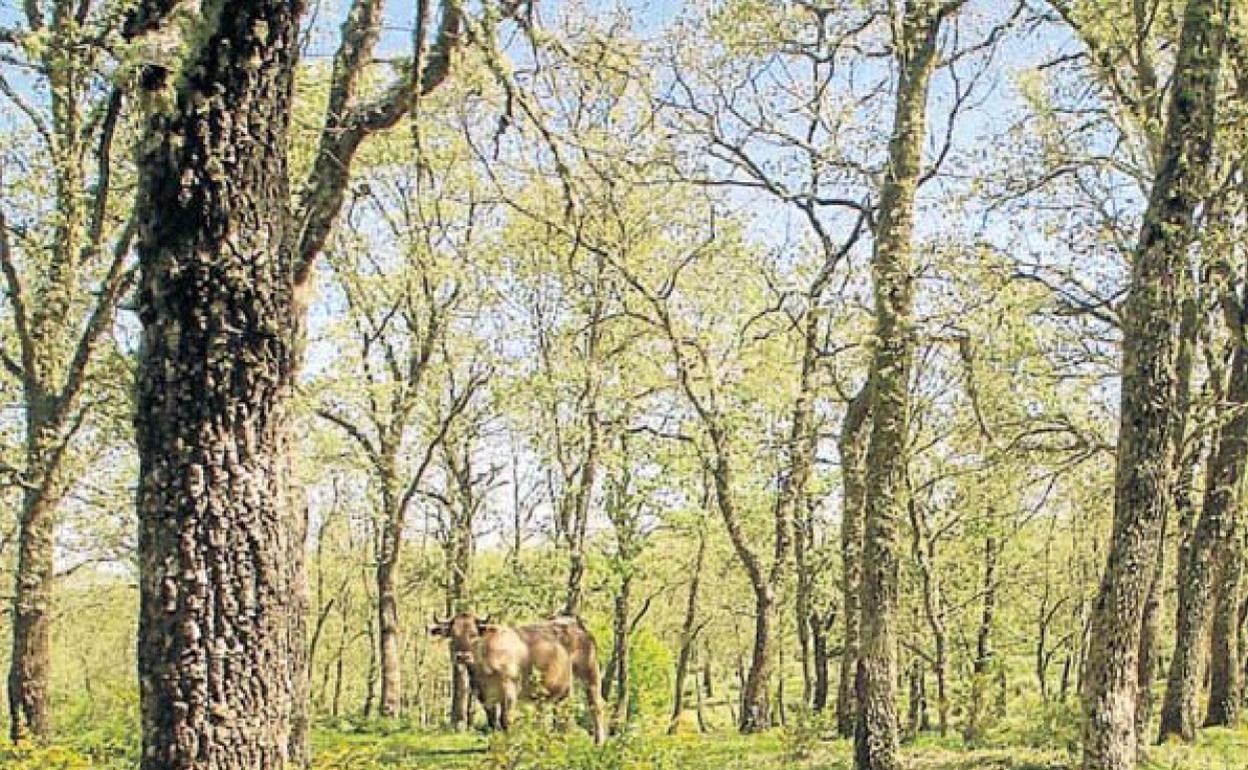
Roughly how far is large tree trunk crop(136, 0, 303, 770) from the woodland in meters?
0.02

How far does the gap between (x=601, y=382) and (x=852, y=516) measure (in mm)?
11157

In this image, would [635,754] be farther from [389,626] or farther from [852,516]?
[389,626]

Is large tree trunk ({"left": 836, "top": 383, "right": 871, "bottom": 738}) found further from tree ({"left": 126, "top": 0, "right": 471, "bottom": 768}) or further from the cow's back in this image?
tree ({"left": 126, "top": 0, "right": 471, "bottom": 768})

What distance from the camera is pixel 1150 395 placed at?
11031 millimetres

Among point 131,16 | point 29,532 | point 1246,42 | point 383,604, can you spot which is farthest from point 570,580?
point 131,16

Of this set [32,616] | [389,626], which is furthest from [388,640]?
[32,616]

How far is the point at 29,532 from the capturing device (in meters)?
15.1

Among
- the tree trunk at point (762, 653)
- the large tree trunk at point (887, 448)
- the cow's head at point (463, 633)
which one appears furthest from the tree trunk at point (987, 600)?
the cow's head at point (463, 633)

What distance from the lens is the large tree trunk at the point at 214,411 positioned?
5191 millimetres

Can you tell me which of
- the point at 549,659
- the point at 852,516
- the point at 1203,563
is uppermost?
the point at 852,516

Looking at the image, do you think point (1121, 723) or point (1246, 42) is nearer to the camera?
point (1121, 723)

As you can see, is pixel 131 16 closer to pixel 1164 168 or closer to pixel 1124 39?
pixel 1164 168

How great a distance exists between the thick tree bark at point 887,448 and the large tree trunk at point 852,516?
115cm

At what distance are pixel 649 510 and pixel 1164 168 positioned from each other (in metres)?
17.6
